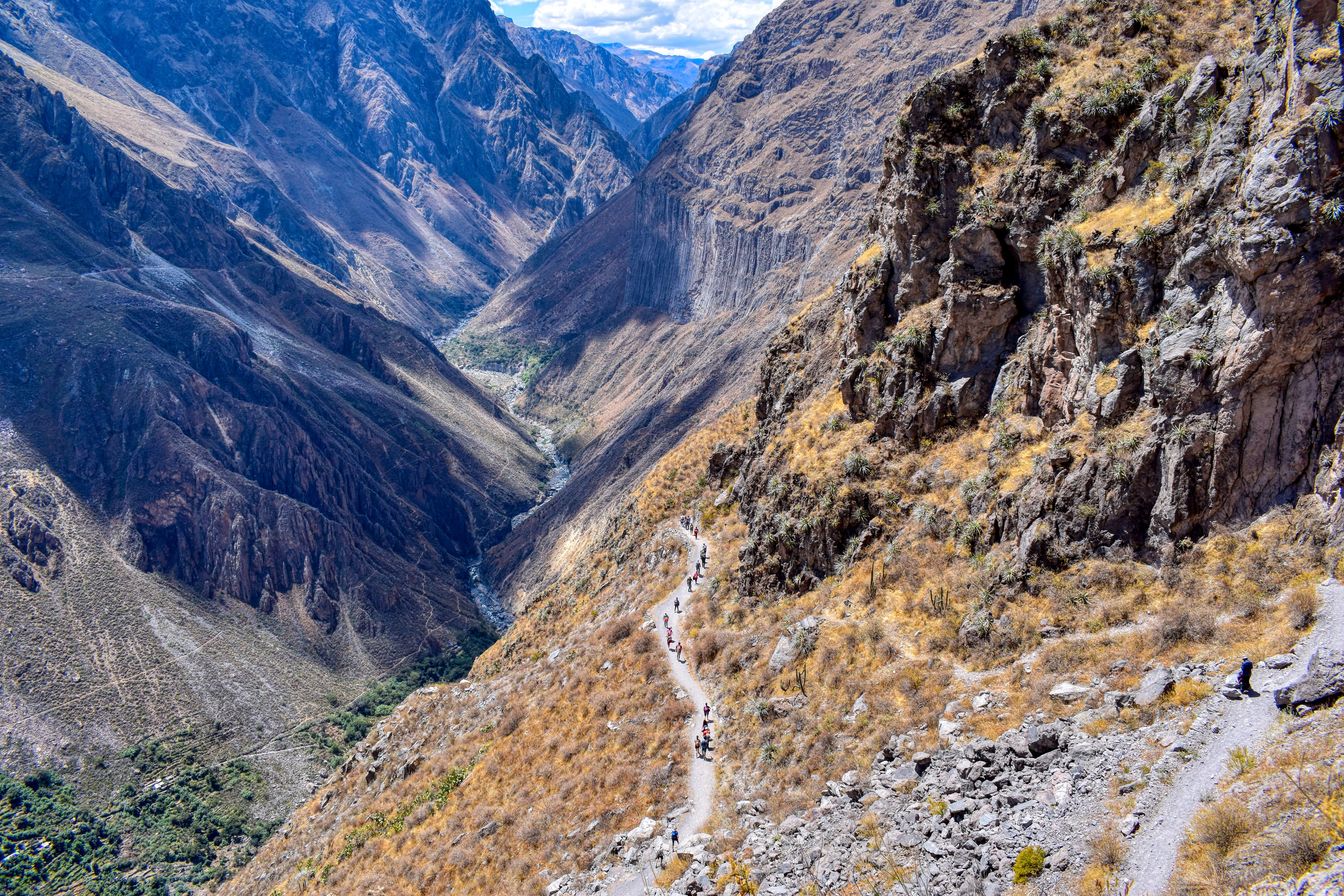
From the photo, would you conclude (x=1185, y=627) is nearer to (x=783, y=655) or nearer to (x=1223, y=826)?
(x=1223, y=826)

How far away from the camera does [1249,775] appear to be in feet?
38.4

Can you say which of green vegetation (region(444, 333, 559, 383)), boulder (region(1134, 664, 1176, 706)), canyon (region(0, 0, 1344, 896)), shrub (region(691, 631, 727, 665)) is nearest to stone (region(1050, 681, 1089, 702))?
canyon (region(0, 0, 1344, 896))

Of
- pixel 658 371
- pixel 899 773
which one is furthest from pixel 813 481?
pixel 658 371

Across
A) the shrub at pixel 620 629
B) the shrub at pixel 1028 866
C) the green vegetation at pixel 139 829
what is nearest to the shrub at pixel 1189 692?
the shrub at pixel 1028 866

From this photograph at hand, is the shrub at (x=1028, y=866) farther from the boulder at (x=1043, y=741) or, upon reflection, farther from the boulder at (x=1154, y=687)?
the boulder at (x=1154, y=687)

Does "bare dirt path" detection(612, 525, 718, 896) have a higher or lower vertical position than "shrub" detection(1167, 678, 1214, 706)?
higher

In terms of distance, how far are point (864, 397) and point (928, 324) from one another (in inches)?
163

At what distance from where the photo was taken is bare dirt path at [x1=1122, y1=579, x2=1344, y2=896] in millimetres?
11453

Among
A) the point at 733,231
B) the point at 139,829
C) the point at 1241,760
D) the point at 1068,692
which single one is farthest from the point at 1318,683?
the point at 733,231

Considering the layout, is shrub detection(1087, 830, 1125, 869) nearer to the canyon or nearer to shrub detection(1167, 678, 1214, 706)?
the canyon

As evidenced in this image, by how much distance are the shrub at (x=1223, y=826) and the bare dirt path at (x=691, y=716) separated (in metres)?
13.0

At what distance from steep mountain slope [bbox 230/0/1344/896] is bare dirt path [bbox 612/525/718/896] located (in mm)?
681

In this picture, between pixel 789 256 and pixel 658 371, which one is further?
pixel 658 371

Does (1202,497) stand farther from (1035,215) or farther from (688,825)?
(688,825)
